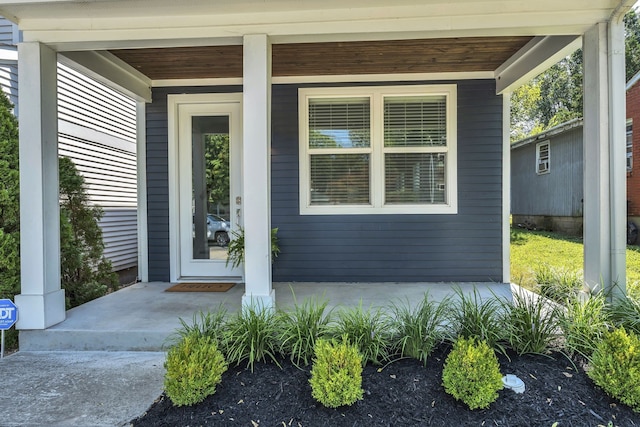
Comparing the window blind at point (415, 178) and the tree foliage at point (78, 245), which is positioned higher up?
the window blind at point (415, 178)

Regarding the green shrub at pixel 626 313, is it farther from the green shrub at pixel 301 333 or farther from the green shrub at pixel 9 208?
the green shrub at pixel 9 208

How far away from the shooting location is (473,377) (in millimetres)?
1843

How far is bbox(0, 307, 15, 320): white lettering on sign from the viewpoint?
282 centimetres

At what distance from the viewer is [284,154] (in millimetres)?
4609

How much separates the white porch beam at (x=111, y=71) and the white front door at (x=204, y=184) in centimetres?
38

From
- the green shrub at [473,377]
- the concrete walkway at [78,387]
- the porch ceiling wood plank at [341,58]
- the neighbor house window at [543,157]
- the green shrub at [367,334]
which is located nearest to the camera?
the green shrub at [473,377]

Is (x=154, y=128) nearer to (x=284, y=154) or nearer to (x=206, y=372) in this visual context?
(x=284, y=154)

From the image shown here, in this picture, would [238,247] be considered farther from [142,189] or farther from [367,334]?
[367,334]

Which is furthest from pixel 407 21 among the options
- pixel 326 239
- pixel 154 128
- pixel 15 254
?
pixel 15 254

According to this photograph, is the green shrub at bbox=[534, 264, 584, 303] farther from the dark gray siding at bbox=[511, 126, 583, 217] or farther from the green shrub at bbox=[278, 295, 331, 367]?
the dark gray siding at bbox=[511, 126, 583, 217]

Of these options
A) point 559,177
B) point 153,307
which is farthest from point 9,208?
point 559,177

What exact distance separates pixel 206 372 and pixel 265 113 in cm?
192

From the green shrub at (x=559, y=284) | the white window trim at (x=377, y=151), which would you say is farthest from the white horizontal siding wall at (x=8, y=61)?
the green shrub at (x=559, y=284)

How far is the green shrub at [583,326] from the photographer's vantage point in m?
2.27
